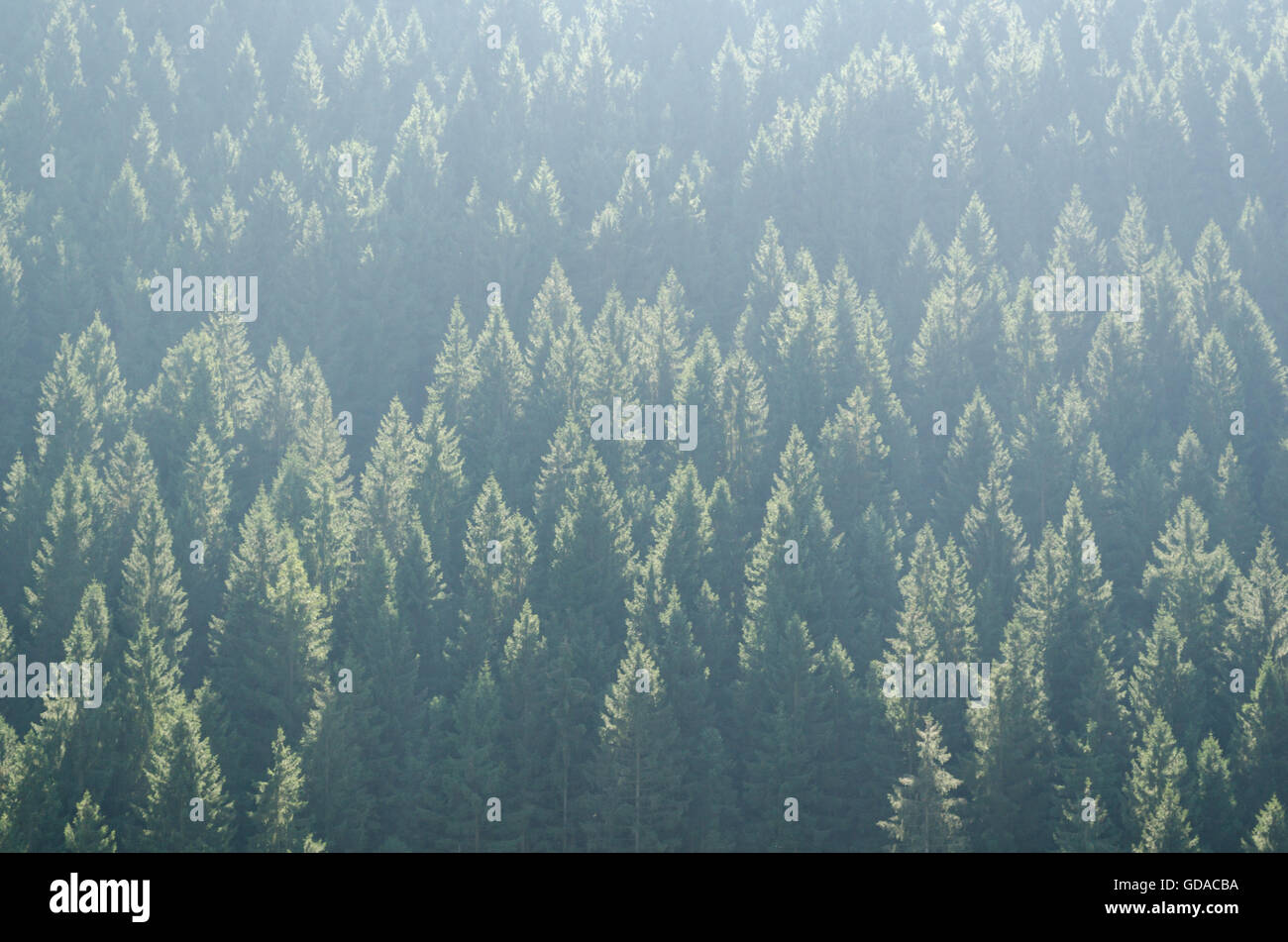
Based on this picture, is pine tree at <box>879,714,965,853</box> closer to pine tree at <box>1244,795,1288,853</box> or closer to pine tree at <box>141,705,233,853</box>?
pine tree at <box>1244,795,1288,853</box>

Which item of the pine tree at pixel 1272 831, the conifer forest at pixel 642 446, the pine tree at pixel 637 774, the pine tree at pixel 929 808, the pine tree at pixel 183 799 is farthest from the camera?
the conifer forest at pixel 642 446

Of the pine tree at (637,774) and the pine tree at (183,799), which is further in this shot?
the pine tree at (637,774)

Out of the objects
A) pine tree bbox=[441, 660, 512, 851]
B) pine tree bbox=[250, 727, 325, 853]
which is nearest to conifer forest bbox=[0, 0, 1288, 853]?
pine tree bbox=[441, 660, 512, 851]

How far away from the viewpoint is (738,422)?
243 ft

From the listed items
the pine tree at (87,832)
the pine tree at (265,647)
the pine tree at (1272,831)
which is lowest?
the pine tree at (1272,831)

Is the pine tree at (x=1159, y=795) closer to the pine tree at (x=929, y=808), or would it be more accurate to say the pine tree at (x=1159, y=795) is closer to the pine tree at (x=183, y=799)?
the pine tree at (x=929, y=808)

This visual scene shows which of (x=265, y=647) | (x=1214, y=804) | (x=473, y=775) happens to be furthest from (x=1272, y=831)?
(x=265, y=647)

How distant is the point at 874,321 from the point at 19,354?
53011 millimetres

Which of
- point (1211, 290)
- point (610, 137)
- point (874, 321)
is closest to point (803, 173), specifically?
point (610, 137)

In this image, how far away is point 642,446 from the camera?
71000 mm

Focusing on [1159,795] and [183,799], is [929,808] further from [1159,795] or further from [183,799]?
[183,799]

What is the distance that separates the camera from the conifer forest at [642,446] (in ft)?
177

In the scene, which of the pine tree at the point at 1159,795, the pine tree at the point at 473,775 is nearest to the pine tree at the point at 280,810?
the pine tree at the point at 473,775

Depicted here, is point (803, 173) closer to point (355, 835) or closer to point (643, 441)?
point (643, 441)
